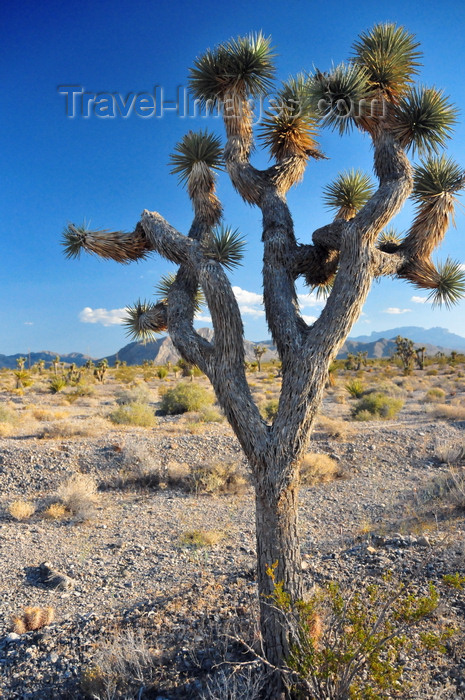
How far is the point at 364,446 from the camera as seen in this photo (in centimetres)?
1100

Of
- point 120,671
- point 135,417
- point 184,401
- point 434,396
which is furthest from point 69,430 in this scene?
point 434,396

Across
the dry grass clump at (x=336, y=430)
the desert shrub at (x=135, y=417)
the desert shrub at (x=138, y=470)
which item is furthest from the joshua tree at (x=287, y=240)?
the desert shrub at (x=135, y=417)

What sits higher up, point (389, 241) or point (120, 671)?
point (389, 241)

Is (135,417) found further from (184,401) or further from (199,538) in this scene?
(199,538)

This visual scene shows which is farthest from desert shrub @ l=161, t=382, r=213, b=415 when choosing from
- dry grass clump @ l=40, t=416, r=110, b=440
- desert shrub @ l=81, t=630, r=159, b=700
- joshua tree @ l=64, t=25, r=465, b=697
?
desert shrub @ l=81, t=630, r=159, b=700

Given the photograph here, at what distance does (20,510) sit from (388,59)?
878cm

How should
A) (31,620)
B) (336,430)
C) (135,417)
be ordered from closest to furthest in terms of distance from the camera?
1. (31,620)
2. (336,430)
3. (135,417)

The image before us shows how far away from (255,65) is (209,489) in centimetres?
730

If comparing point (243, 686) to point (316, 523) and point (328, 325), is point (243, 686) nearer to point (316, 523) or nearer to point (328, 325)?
point (328, 325)

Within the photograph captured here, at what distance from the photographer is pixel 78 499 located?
7719 millimetres

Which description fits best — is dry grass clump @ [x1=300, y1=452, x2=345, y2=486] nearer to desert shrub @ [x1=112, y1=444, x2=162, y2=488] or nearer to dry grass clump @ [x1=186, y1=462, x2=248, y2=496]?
dry grass clump @ [x1=186, y1=462, x2=248, y2=496]

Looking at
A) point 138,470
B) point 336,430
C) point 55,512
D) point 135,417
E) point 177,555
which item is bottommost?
point 177,555

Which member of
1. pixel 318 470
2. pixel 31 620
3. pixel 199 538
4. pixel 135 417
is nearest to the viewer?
pixel 31 620

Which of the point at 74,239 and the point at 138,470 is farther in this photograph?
the point at 138,470
